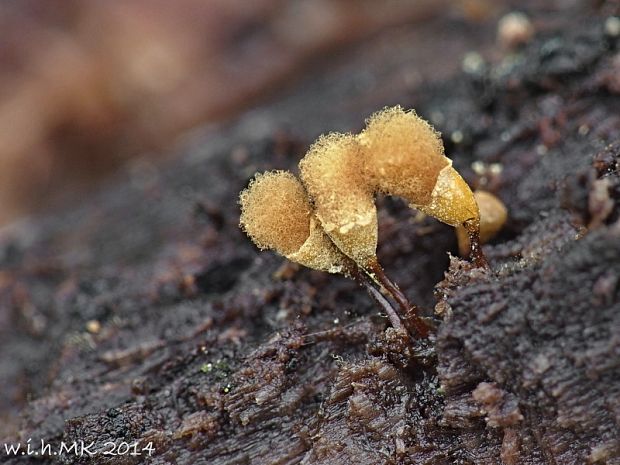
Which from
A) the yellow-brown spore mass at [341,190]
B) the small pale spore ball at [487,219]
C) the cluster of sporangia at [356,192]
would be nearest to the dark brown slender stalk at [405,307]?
the cluster of sporangia at [356,192]

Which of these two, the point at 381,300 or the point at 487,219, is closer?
the point at 381,300

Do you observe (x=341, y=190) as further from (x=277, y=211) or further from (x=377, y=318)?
(x=377, y=318)

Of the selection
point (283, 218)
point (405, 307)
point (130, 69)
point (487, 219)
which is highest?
point (130, 69)

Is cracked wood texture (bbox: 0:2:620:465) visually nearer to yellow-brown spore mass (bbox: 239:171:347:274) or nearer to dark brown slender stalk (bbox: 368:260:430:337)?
dark brown slender stalk (bbox: 368:260:430:337)

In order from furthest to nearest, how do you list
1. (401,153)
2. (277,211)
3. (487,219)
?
(487,219) < (277,211) < (401,153)

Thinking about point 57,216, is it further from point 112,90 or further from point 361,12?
point 361,12

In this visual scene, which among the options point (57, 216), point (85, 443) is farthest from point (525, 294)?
point (57, 216)

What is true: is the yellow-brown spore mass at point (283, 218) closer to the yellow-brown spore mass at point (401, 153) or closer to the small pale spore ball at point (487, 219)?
the yellow-brown spore mass at point (401, 153)

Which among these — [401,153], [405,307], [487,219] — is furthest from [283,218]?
[487,219]
